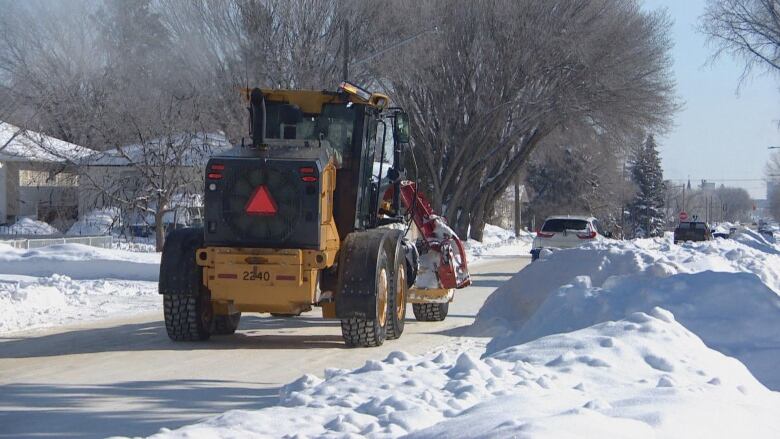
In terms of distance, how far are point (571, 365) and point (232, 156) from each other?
19.5 ft

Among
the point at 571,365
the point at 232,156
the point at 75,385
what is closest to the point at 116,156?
the point at 232,156

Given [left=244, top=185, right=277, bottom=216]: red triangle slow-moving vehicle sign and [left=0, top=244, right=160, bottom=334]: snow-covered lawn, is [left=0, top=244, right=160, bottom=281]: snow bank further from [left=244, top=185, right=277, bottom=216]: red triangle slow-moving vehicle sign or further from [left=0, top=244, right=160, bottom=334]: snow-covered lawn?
[left=244, top=185, right=277, bottom=216]: red triangle slow-moving vehicle sign

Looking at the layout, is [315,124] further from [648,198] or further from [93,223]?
[648,198]

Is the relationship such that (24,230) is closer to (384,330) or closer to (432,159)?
(432,159)

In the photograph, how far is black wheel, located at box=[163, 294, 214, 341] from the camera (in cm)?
1314

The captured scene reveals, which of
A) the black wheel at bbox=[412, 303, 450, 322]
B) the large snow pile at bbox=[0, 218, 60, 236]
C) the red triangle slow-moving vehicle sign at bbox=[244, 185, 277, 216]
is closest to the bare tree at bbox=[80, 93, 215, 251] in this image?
the large snow pile at bbox=[0, 218, 60, 236]

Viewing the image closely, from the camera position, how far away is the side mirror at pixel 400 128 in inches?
574

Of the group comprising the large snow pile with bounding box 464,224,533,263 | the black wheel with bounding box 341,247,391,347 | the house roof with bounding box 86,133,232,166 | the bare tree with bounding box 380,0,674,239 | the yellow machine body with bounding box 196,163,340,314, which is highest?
the bare tree with bounding box 380,0,674,239

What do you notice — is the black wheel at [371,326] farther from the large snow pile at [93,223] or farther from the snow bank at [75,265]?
the large snow pile at [93,223]

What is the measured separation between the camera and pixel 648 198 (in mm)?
96562

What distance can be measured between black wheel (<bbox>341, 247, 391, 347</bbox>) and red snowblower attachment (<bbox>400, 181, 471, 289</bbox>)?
2.94m

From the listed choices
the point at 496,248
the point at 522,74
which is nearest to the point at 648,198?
the point at 496,248

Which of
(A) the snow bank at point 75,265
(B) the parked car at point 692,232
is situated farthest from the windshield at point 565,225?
(B) the parked car at point 692,232

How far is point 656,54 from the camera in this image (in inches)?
1828
